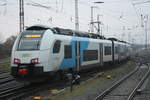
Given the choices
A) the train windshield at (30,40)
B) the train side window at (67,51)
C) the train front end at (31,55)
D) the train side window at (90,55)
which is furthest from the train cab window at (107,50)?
the train windshield at (30,40)

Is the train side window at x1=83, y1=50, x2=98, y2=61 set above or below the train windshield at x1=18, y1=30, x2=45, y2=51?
below

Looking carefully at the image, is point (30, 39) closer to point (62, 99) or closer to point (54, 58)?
point (54, 58)

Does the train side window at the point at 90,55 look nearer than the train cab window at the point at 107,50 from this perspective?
Yes

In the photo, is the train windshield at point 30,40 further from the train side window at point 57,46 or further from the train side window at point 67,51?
the train side window at point 67,51

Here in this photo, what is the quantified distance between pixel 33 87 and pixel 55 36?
3.02 meters

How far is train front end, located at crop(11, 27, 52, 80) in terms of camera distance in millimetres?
14375

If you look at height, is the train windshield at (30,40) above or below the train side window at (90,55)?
above

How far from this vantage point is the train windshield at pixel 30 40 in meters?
14.9

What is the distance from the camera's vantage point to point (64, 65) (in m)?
16.8

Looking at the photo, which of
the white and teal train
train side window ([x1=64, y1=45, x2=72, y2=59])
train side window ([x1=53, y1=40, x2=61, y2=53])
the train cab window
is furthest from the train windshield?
the train cab window

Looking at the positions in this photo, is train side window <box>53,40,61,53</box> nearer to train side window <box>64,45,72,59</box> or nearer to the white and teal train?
the white and teal train

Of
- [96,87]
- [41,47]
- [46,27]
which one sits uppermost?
[46,27]

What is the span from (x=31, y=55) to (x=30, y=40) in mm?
965

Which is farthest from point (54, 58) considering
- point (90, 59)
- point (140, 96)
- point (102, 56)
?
point (102, 56)
